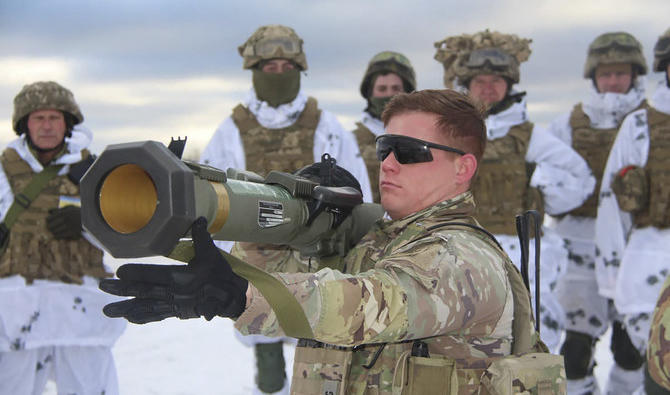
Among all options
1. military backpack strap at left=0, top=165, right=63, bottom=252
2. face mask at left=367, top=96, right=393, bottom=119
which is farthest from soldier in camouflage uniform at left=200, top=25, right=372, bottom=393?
military backpack strap at left=0, top=165, right=63, bottom=252

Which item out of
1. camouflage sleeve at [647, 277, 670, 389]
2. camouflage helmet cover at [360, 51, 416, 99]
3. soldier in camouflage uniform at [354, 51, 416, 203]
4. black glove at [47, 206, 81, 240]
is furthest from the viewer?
camouflage helmet cover at [360, 51, 416, 99]

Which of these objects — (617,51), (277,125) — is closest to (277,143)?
(277,125)

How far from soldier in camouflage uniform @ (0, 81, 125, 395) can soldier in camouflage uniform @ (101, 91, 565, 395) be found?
10.1 ft

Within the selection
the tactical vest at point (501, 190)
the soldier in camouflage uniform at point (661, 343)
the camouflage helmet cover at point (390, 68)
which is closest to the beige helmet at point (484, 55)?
the camouflage helmet cover at point (390, 68)

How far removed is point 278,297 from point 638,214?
418 cm

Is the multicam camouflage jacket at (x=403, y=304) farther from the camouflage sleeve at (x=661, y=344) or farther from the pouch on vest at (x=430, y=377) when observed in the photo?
the camouflage sleeve at (x=661, y=344)

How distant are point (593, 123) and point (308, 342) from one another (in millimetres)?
4548

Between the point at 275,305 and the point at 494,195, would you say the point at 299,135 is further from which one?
the point at 275,305

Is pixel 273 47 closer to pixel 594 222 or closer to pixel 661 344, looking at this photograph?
pixel 594 222

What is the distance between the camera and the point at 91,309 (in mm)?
4793

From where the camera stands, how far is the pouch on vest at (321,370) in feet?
6.58

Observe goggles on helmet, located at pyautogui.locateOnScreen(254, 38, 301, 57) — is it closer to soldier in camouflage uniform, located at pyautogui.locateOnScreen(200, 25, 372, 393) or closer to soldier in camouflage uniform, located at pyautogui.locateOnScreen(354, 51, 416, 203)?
soldier in camouflage uniform, located at pyautogui.locateOnScreen(200, 25, 372, 393)

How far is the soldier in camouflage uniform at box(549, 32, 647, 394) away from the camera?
5.33 m

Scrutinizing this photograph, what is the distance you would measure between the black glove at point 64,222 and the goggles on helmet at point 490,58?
2.97 m
